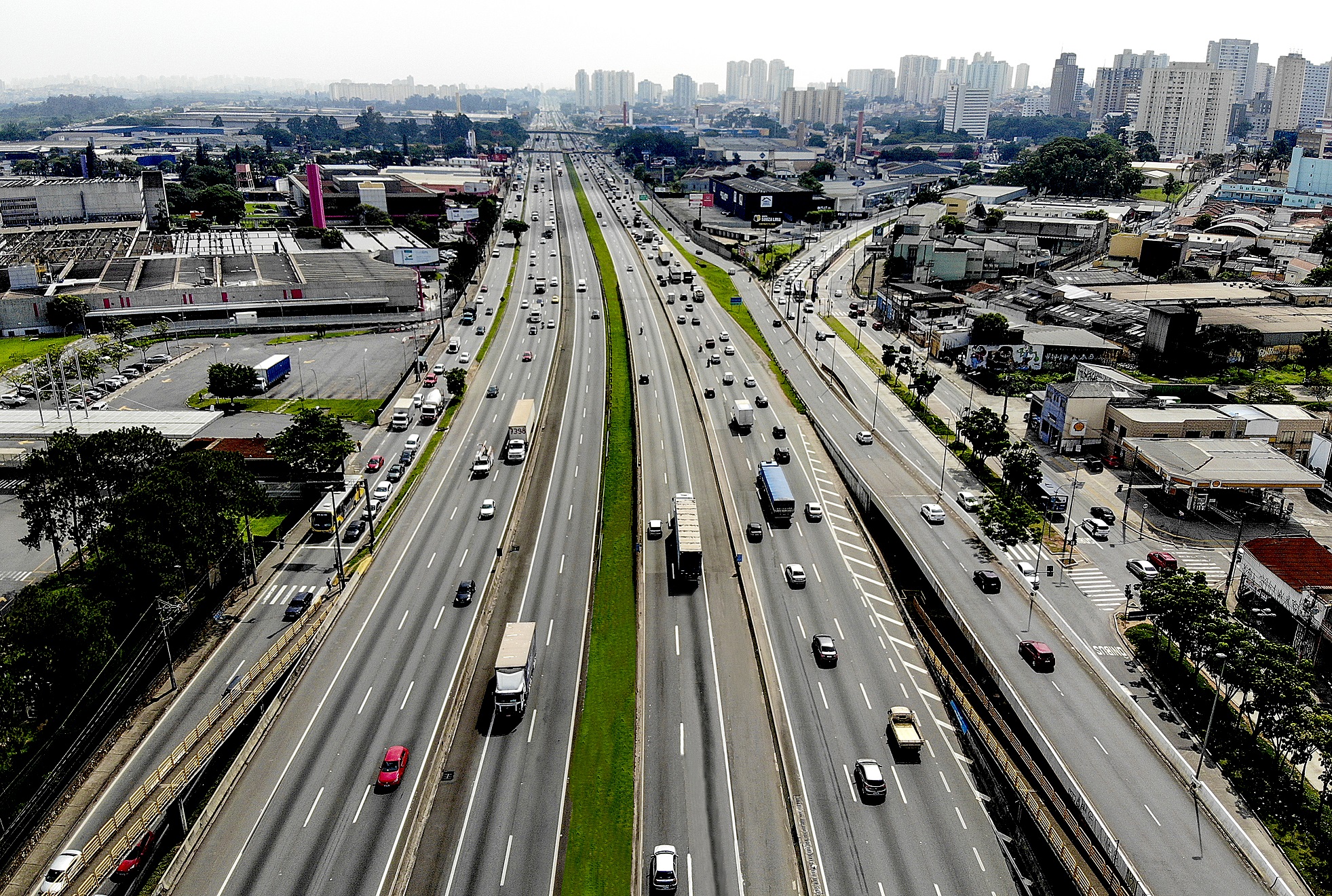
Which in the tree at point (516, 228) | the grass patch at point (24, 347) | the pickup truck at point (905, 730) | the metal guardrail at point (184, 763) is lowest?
the metal guardrail at point (184, 763)

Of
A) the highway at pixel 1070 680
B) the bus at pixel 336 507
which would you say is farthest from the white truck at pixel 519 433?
the highway at pixel 1070 680

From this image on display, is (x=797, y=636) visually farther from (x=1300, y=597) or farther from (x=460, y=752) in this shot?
(x=1300, y=597)

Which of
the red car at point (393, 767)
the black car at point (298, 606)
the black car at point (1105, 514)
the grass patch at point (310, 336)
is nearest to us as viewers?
the red car at point (393, 767)

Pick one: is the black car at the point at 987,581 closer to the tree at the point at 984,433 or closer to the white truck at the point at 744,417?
the tree at the point at 984,433

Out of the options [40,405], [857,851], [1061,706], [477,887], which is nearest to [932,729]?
[1061,706]

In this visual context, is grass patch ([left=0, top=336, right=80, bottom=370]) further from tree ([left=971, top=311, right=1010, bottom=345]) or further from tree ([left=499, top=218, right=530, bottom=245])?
tree ([left=971, top=311, right=1010, bottom=345])

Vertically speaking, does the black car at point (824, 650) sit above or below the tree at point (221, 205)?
below
